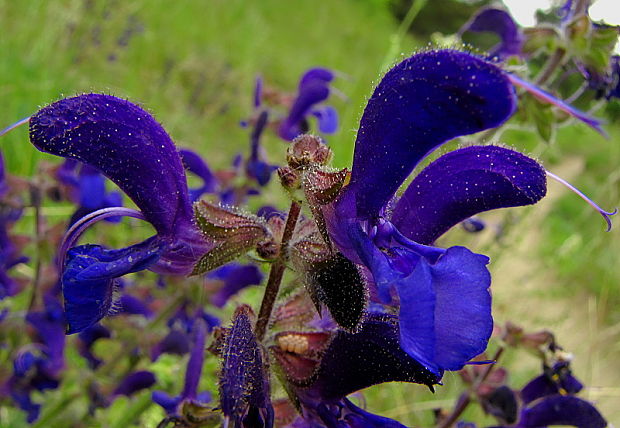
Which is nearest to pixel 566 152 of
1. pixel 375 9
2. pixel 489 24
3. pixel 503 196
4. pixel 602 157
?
pixel 602 157

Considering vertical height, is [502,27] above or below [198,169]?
above

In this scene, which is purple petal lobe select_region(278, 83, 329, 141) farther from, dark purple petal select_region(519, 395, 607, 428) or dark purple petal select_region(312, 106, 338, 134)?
dark purple petal select_region(519, 395, 607, 428)

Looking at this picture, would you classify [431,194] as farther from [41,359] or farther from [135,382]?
[41,359]

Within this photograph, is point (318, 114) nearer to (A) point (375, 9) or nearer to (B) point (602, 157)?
(B) point (602, 157)

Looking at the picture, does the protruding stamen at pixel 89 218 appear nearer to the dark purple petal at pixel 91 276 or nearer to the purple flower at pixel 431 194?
the dark purple petal at pixel 91 276

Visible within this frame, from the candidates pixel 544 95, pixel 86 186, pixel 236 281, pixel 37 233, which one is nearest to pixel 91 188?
pixel 86 186

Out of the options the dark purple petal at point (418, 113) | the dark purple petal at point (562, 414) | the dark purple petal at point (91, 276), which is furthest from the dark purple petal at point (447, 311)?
the dark purple petal at point (562, 414)

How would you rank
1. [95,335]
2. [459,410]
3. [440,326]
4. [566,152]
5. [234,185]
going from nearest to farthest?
1. [440,326]
2. [459,410]
3. [95,335]
4. [234,185]
5. [566,152]
